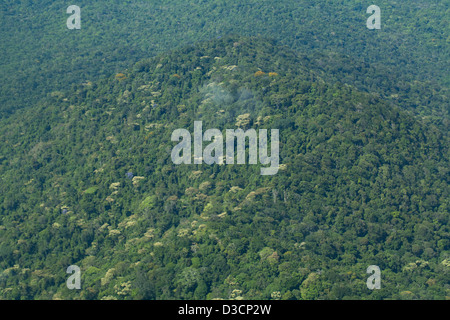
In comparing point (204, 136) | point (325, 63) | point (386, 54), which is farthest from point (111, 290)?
point (386, 54)

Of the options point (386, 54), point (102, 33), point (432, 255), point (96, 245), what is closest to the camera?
point (432, 255)

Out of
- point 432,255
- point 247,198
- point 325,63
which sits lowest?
point 432,255

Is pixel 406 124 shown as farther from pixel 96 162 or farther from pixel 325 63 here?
pixel 96 162

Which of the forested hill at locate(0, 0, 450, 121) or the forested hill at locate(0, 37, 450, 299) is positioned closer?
the forested hill at locate(0, 37, 450, 299)

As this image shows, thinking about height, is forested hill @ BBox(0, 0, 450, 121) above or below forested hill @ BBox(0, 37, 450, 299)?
above

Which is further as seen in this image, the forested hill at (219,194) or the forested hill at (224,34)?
the forested hill at (224,34)
